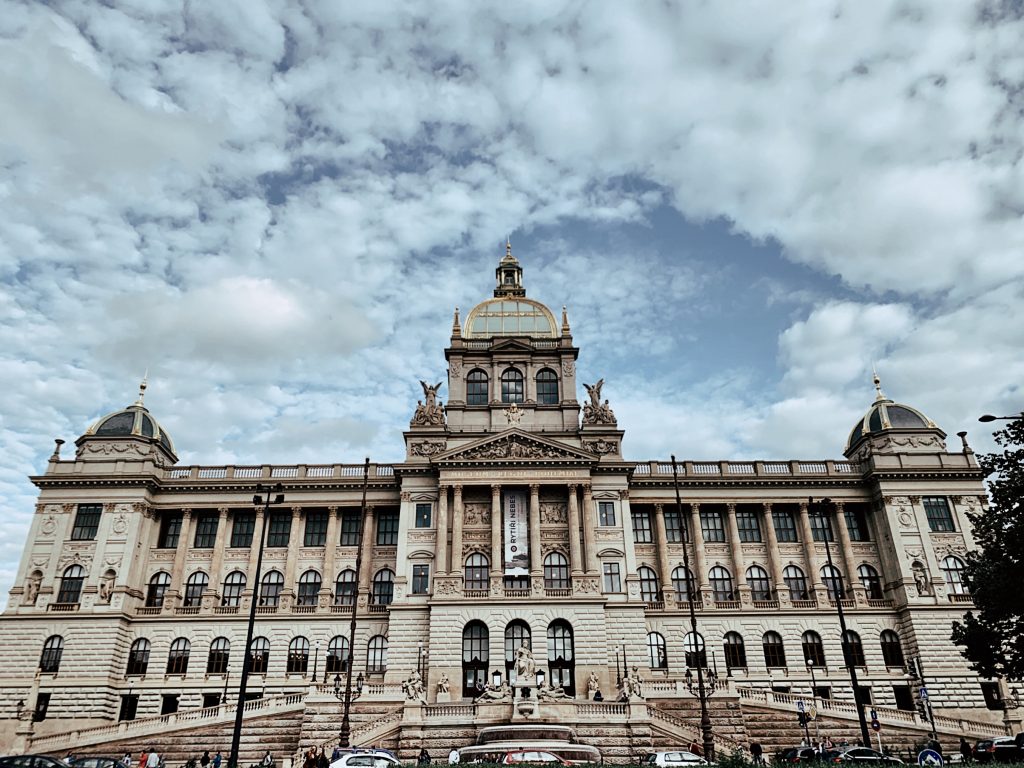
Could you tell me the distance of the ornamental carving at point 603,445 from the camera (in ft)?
198

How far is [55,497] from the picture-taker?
58.7m

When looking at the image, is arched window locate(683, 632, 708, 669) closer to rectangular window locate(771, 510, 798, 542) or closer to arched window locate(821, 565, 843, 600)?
arched window locate(821, 565, 843, 600)

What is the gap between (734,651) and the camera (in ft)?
184

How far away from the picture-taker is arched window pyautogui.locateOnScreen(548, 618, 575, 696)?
50375mm

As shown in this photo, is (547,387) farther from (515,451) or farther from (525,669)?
(525,669)

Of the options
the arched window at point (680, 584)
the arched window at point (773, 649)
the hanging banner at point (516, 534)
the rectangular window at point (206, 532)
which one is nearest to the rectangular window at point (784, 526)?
the arched window at point (773, 649)

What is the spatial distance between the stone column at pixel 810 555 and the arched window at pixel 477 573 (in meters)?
25.2

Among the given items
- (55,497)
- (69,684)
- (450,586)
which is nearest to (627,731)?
(450,586)

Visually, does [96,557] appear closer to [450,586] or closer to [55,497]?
[55,497]

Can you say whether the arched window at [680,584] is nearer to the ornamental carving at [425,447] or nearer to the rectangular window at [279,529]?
the ornamental carving at [425,447]

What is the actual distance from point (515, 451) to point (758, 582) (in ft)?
71.8

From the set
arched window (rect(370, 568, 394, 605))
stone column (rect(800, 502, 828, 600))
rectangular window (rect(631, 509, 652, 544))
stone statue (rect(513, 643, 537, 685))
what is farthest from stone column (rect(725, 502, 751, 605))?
arched window (rect(370, 568, 394, 605))

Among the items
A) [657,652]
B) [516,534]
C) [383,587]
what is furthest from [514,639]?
[383,587]

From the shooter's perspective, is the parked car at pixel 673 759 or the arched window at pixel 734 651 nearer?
the parked car at pixel 673 759
